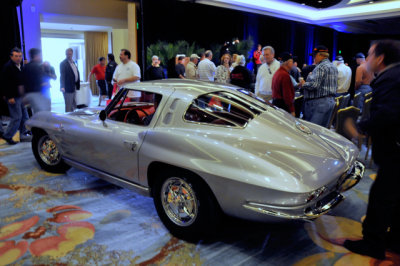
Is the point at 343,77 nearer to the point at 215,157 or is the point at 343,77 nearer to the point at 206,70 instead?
the point at 206,70

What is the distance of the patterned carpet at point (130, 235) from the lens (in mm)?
2553

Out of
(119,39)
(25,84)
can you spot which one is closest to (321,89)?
(25,84)

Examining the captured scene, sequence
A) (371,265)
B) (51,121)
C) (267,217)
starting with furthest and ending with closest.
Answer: (51,121) → (371,265) → (267,217)

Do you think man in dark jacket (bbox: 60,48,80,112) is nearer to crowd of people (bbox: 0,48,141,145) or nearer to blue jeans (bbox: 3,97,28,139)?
crowd of people (bbox: 0,48,141,145)

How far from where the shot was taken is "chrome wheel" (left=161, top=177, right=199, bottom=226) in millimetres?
2682

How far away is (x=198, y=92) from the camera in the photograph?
295 cm

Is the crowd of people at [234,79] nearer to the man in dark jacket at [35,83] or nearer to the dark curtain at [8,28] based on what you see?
the man in dark jacket at [35,83]

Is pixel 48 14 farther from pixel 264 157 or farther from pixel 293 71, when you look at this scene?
pixel 264 157

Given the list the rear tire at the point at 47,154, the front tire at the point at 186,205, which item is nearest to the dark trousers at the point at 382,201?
the front tire at the point at 186,205

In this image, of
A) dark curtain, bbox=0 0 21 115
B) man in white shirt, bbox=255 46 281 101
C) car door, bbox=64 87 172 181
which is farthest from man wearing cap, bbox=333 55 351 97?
dark curtain, bbox=0 0 21 115

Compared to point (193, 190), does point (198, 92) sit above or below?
above

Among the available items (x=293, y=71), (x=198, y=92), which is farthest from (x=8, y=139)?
(x=293, y=71)

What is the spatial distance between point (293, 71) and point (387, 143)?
5911 mm

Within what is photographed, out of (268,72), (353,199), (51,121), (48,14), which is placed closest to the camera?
(353,199)
